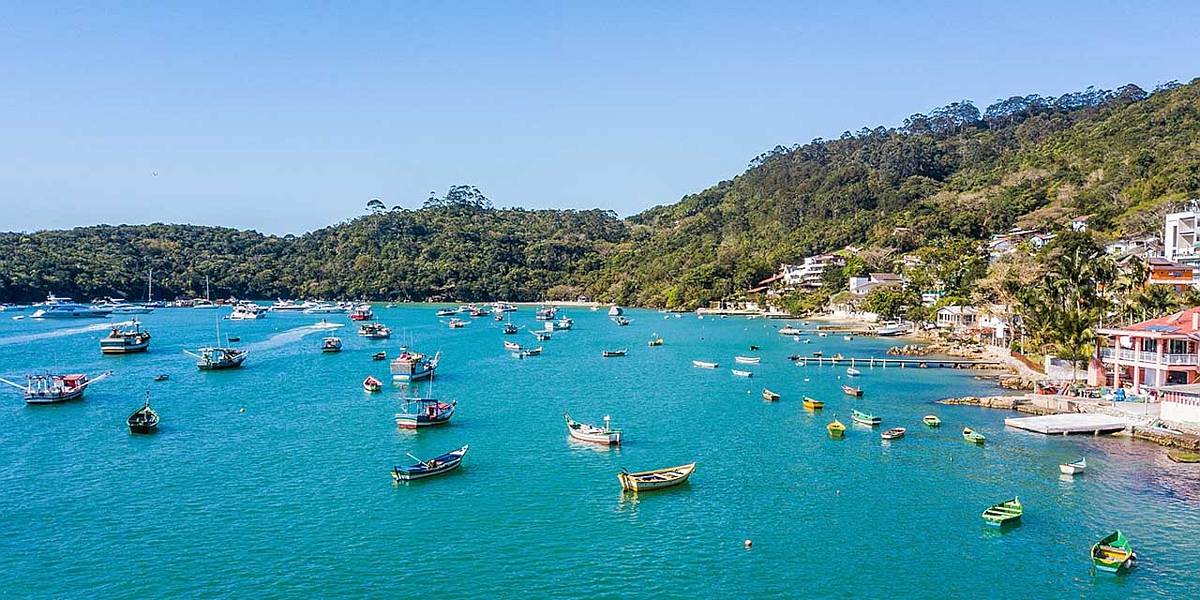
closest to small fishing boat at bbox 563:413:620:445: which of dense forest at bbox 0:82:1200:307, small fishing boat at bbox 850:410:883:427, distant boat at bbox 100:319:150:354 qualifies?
small fishing boat at bbox 850:410:883:427

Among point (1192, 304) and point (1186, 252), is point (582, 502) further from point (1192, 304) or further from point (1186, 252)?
point (1186, 252)

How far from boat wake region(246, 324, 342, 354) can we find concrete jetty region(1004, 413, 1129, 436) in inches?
2592

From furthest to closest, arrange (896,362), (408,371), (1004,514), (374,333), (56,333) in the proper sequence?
1. (56,333)
2. (374,333)
3. (896,362)
4. (408,371)
5. (1004,514)

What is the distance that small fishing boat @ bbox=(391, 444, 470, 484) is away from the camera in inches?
1251

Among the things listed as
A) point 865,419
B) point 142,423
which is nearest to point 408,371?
point 142,423

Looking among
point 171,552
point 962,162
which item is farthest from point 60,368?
point 962,162

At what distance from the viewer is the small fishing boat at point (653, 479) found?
1185 inches

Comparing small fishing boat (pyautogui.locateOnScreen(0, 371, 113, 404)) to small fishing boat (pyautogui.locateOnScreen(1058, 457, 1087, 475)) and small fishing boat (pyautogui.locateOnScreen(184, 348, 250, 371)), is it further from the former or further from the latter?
small fishing boat (pyautogui.locateOnScreen(1058, 457, 1087, 475))

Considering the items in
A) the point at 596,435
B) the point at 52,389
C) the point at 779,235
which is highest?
the point at 779,235

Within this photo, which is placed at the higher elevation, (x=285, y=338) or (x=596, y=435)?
(x=285, y=338)

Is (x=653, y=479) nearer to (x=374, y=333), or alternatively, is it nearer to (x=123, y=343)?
(x=123, y=343)

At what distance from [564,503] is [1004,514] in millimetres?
14164

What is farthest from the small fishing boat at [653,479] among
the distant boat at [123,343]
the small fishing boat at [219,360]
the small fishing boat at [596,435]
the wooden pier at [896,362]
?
the distant boat at [123,343]

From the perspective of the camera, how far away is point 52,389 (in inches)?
1922
